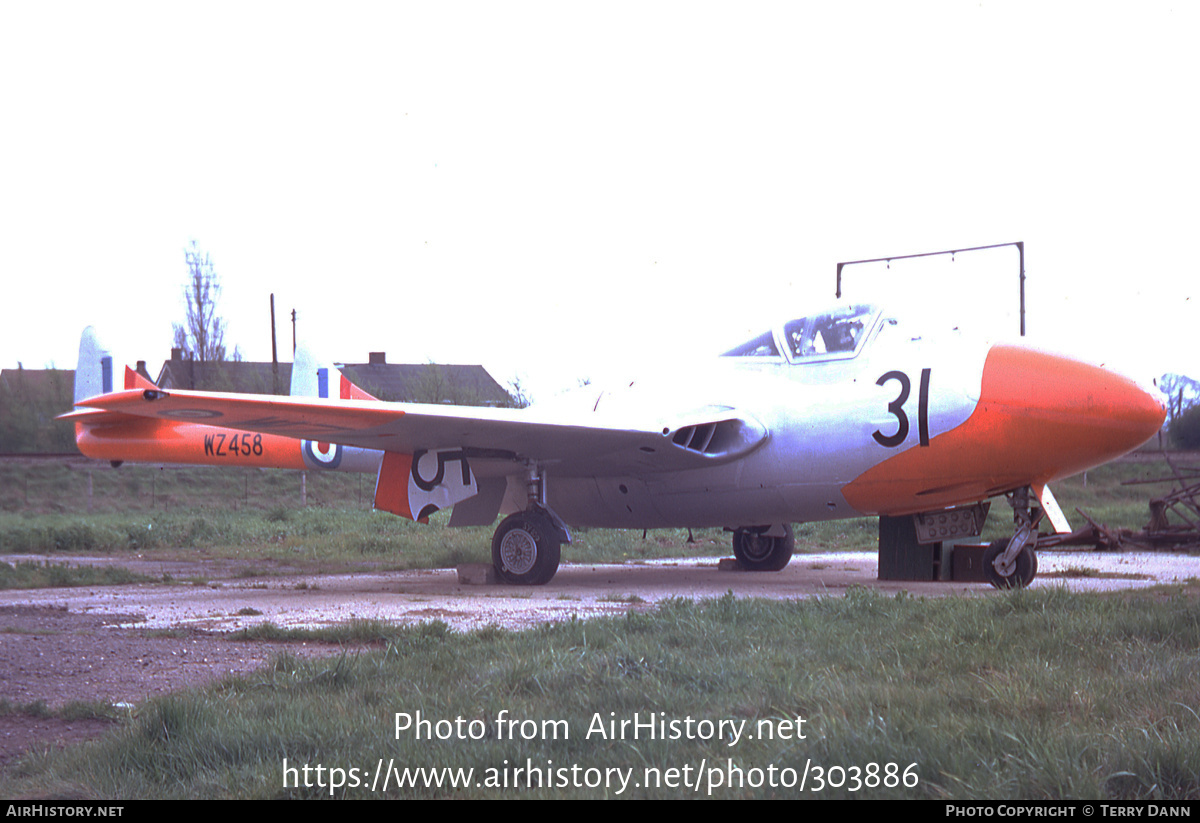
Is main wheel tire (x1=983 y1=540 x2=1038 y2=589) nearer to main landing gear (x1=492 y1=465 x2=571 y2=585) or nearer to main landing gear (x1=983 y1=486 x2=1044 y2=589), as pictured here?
main landing gear (x1=983 y1=486 x2=1044 y2=589)

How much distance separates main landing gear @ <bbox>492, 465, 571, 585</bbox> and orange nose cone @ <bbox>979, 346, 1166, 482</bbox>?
4.53 metres

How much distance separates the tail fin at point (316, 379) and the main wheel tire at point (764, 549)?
6.02 metres

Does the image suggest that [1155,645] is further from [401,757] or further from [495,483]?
[495,483]

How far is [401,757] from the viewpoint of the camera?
3078 mm

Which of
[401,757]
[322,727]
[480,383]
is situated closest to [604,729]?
[401,757]

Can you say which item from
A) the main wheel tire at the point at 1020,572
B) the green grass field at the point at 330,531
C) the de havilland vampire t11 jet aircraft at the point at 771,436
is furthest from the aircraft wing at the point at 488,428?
the green grass field at the point at 330,531

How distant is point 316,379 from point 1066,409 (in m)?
10.2

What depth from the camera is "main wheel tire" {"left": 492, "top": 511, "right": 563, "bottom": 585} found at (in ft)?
33.7

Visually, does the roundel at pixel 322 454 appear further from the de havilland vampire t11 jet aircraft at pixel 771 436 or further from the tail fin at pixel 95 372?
the tail fin at pixel 95 372

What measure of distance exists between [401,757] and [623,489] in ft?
26.0

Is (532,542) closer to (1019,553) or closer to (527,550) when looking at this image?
(527,550)

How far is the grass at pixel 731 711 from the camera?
8.99 feet

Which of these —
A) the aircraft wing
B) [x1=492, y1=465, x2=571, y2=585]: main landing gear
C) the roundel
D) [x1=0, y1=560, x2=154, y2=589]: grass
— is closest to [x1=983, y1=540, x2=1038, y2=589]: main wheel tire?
the aircraft wing

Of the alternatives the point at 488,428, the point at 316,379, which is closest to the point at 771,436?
the point at 488,428
